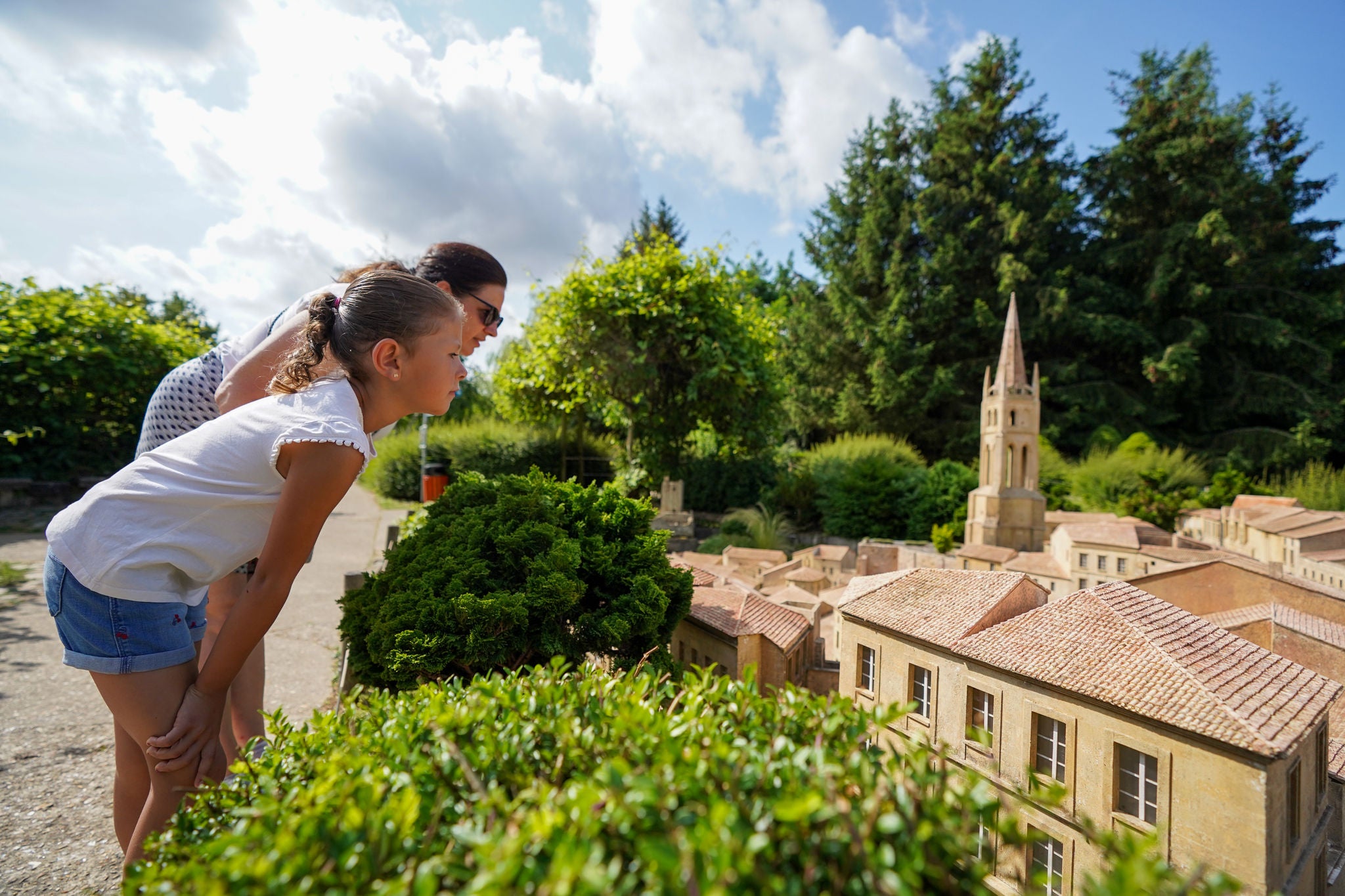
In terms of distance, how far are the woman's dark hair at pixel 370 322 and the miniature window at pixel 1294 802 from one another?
2958mm

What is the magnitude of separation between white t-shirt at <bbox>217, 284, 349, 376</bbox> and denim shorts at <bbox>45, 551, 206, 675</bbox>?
1.17 m

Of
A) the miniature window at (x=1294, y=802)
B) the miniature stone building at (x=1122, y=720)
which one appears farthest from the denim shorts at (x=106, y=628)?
the miniature window at (x=1294, y=802)

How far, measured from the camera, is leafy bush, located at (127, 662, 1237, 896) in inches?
37.2

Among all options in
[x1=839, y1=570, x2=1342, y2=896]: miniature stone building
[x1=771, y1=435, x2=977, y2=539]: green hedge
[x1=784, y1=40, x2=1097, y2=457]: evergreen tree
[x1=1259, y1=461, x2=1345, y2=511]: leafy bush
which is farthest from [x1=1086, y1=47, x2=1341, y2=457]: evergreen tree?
[x1=839, y1=570, x2=1342, y2=896]: miniature stone building

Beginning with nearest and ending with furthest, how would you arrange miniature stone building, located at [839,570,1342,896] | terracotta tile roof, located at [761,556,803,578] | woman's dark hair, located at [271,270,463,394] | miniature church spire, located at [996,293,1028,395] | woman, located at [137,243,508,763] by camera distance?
miniature stone building, located at [839,570,1342,896]
woman's dark hair, located at [271,270,463,394]
woman, located at [137,243,508,763]
terracotta tile roof, located at [761,556,803,578]
miniature church spire, located at [996,293,1028,395]

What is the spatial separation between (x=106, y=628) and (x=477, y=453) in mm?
17575

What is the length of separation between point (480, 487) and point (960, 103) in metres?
31.9

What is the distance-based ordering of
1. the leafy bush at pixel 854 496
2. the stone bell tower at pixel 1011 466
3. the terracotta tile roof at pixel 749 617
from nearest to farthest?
the terracotta tile roof at pixel 749 617 → the stone bell tower at pixel 1011 466 → the leafy bush at pixel 854 496

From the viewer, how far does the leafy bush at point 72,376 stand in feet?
34.8

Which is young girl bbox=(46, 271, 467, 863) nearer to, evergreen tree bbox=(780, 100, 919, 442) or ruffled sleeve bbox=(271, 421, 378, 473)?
ruffled sleeve bbox=(271, 421, 378, 473)

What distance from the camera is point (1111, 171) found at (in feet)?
87.9

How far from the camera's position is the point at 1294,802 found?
185 centimetres

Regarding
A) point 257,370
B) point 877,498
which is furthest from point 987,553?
point 877,498

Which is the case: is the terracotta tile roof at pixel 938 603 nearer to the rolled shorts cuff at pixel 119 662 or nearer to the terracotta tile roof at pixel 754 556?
the rolled shorts cuff at pixel 119 662
